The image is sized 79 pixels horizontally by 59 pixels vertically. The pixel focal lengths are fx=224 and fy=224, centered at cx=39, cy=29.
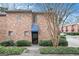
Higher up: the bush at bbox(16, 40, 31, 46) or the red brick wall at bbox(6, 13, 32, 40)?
the red brick wall at bbox(6, 13, 32, 40)

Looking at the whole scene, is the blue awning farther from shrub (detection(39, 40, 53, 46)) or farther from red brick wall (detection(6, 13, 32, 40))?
shrub (detection(39, 40, 53, 46))

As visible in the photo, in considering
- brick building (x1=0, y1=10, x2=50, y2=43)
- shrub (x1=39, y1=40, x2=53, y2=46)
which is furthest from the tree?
brick building (x1=0, y1=10, x2=50, y2=43)

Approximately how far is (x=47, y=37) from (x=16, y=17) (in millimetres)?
4008

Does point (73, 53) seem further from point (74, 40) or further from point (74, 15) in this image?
point (74, 40)

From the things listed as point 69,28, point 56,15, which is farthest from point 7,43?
point 56,15

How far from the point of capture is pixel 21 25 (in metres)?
24.5

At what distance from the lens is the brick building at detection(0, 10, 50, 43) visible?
2427 centimetres

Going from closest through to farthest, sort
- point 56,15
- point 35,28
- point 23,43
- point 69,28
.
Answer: point 56,15 < point 69,28 < point 23,43 < point 35,28

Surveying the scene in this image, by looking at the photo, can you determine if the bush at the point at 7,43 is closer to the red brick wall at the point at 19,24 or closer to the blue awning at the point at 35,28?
the red brick wall at the point at 19,24

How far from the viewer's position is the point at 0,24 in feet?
80.4

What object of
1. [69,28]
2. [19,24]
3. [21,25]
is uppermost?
[19,24]

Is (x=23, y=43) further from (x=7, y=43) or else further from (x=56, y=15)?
(x=56, y=15)

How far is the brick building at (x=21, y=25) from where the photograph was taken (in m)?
24.3

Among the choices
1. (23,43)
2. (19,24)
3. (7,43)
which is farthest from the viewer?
(19,24)
